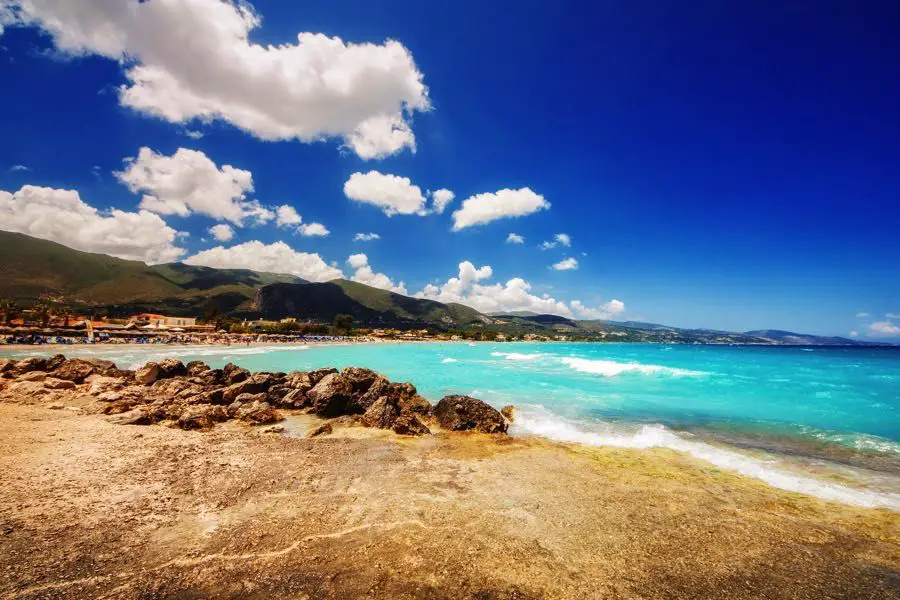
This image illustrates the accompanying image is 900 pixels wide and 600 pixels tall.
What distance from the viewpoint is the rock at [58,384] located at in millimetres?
17009

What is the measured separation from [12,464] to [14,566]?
5373 mm

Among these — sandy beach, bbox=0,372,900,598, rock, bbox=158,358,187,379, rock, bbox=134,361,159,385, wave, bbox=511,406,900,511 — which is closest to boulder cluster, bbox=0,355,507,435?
rock, bbox=134,361,159,385

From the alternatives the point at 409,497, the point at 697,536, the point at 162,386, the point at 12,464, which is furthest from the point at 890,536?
the point at 162,386

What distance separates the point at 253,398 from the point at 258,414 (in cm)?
196

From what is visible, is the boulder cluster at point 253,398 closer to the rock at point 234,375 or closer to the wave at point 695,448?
the rock at point 234,375

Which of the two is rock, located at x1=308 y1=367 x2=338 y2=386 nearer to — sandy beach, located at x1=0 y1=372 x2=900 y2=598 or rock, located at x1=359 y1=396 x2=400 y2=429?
rock, located at x1=359 y1=396 x2=400 y2=429

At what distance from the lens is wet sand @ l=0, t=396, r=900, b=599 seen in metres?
4.85

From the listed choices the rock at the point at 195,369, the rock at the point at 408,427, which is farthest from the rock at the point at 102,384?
the rock at the point at 408,427

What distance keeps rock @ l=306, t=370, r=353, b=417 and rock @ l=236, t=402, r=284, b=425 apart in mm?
1536

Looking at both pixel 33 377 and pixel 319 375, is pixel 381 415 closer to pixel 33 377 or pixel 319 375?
pixel 319 375

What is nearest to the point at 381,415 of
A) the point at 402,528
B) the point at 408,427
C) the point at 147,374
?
the point at 408,427

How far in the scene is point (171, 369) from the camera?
21.6 metres

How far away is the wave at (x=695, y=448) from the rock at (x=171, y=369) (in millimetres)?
20329

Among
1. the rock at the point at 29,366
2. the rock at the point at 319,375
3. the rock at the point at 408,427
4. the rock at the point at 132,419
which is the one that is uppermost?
the rock at the point at 319,375
